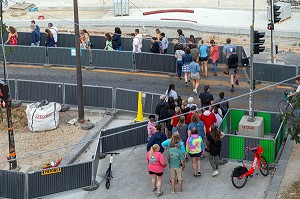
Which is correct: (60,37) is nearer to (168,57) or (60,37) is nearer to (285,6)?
(168,57)

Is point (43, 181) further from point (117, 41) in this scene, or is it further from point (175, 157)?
point (117, 41)

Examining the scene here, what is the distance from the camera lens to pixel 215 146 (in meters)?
19.8

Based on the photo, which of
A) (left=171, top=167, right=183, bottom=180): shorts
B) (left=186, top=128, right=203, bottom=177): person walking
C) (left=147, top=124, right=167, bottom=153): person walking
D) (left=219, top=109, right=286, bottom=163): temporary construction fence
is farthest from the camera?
(left=219, top=109, right=286, bottom=163): temporary construction fence

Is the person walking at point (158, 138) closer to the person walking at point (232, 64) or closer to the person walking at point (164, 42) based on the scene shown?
the person walking at point (232, 64)

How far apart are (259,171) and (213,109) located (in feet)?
7.92

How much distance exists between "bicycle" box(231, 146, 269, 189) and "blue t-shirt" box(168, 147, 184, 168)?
5.04 ft

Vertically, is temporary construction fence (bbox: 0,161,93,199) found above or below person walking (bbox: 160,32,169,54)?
below

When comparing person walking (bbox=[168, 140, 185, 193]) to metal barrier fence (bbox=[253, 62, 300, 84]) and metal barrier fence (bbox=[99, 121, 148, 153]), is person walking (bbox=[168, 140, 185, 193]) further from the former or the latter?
A: metal barrier fence (bbox=[253, 62, 300, 84])

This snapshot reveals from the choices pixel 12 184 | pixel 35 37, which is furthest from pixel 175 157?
pixel 35 37

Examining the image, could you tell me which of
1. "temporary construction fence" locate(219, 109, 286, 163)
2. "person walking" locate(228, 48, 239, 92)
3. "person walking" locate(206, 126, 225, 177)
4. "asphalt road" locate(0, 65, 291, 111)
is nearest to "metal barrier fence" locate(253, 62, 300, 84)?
"asphalt road" locate(0, 65, 291, 111)

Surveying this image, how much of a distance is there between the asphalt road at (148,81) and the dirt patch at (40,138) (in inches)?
124

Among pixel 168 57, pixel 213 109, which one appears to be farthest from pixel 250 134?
pixel 168 57

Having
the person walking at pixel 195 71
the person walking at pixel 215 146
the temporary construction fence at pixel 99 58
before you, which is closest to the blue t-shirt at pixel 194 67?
the person walking at pixel 195 71

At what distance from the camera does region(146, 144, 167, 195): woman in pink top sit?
18.7 meters
